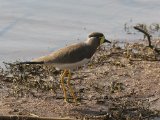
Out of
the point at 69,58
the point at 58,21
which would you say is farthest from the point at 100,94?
the point at 58,21

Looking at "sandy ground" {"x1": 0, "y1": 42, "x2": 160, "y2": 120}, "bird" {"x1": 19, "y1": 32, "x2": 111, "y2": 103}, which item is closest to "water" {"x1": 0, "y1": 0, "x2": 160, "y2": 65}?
"sandy ground" {"x1": 0, "y1": 42, "x2": 160, "y2": 120}

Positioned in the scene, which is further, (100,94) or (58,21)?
(58,21)

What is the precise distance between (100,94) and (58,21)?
3548 millimetres

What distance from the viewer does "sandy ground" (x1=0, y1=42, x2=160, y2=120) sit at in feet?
26.8

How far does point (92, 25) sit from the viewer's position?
12.2 m

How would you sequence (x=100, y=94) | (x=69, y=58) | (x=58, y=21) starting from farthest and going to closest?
(x=58, y=21), (x=100, y=94), (x=69, y=58)

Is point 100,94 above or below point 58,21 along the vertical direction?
below

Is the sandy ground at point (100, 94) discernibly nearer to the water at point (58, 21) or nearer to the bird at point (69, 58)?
the bird at point (69, 58)

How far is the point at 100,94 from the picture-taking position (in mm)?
8977

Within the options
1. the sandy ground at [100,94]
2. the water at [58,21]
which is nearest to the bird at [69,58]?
the sandy ground at [100,94]

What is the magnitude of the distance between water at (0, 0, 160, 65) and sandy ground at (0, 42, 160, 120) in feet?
3.41

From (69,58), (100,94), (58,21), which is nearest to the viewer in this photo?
(69,58)

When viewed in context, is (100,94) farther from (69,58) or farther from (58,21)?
(58,21)

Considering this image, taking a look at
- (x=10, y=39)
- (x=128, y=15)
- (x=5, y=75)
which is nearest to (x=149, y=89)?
(x=5, y=75)
